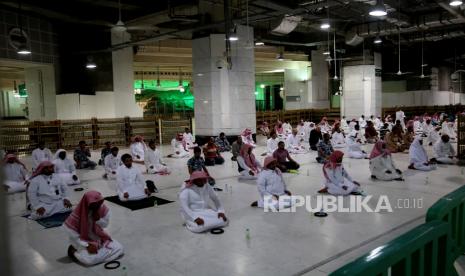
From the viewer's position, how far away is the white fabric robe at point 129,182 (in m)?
8.14

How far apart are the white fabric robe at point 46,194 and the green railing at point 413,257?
6124 mm

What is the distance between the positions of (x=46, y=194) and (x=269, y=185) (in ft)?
13.4

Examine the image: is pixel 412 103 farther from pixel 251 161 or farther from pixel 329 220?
pixel 329 220

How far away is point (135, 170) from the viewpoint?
8234 millimetres

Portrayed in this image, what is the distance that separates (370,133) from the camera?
18172 mm

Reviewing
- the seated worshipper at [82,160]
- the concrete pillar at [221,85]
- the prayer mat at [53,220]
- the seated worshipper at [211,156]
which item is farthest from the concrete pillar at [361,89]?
the prayer mat at [53,220]

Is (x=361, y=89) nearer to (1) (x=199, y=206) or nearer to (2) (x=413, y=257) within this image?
(1) (x=199, y=206)

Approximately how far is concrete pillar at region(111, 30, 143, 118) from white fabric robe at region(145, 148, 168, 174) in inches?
367

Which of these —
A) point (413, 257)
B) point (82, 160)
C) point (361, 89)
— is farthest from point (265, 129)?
point (413, 257)

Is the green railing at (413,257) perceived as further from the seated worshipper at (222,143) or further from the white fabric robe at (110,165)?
the seated worshipper at (222,143)

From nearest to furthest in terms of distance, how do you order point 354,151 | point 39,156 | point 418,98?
1. point 39,156
2. point 354,151
3. point 418,98

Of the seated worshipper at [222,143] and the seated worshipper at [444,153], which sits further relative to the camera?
the seated worshipper at [222,143]

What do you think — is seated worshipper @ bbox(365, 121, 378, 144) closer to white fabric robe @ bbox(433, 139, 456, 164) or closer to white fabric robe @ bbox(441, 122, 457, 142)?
white fabric robe @ bbox(441, 122, 457, 142)

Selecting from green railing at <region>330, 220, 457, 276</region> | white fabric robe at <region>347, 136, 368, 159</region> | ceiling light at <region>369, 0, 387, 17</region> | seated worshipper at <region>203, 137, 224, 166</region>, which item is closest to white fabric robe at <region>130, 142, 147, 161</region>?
seated worshipper at <region>203, 137, 224, 166</region>
